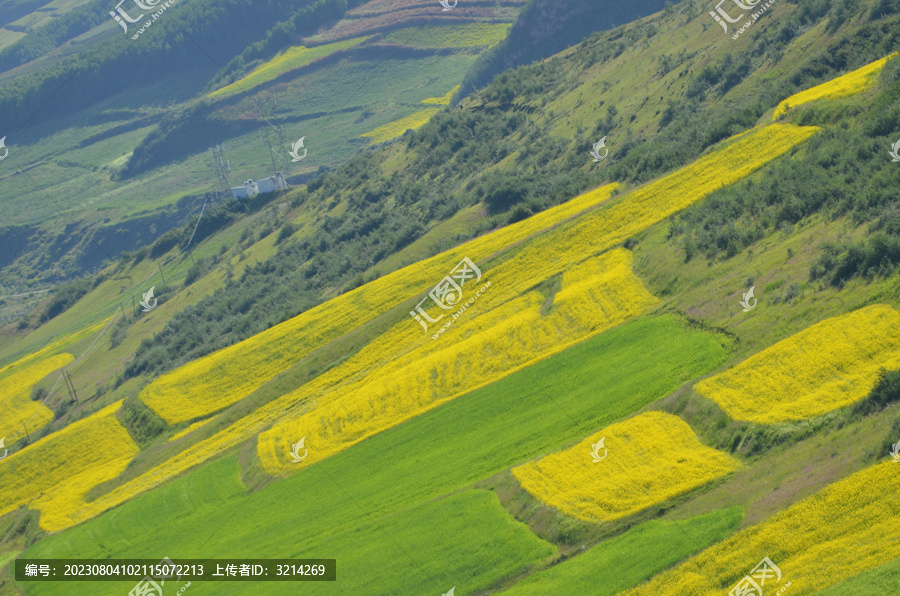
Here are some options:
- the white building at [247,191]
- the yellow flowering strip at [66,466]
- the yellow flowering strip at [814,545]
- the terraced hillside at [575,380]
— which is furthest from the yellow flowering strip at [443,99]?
the yellow flowering strip at [814,545]

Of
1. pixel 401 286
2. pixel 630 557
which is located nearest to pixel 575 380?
pixel 630 557

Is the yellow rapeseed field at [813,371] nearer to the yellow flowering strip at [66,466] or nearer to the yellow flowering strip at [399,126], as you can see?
the yellow flowering strip at [66,466]

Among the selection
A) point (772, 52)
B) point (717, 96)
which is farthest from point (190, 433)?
point (772, 52)

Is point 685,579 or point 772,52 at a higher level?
point 772,52

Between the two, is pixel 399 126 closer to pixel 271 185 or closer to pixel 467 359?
pixel 271 185

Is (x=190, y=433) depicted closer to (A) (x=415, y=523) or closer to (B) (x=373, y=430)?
(B) (x=373, y=430)

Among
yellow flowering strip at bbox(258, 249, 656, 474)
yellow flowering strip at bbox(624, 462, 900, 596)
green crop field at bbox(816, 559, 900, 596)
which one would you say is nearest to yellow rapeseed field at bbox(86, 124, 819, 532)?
yellow flowering strip at bbox(258, 249, 656, 474)
